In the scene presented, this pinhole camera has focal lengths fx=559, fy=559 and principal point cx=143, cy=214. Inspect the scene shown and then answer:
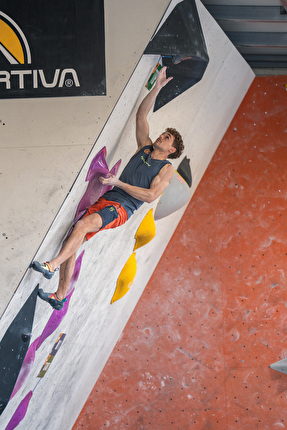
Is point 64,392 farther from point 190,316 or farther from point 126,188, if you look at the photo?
point 126,188

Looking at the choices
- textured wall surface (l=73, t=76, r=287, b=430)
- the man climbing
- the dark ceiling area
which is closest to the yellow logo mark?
the man climbing

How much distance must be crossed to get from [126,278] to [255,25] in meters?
2.35

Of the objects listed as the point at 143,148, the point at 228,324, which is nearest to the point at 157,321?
the point at 228,324

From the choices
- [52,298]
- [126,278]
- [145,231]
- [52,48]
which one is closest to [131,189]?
[52,298]

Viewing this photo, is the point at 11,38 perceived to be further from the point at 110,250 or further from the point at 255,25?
the point at 255,25

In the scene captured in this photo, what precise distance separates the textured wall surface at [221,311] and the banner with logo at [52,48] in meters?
2.99

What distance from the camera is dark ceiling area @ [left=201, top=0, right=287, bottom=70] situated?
428 centimetres

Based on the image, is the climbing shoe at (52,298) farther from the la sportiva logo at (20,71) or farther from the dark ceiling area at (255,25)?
the dark ceiling area at (255,25)

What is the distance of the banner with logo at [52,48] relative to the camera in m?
2.80

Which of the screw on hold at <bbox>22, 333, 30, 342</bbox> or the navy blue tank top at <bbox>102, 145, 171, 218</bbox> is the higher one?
the navy blue tank top at <bbox>102, 145, 171, 218</bbox>

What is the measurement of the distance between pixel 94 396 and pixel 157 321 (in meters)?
0.97

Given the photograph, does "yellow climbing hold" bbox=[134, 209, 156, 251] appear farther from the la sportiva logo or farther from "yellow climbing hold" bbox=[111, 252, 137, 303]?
the la sportiva logo

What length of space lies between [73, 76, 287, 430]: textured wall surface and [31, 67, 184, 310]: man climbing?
2292 mm

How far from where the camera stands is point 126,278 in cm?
471
